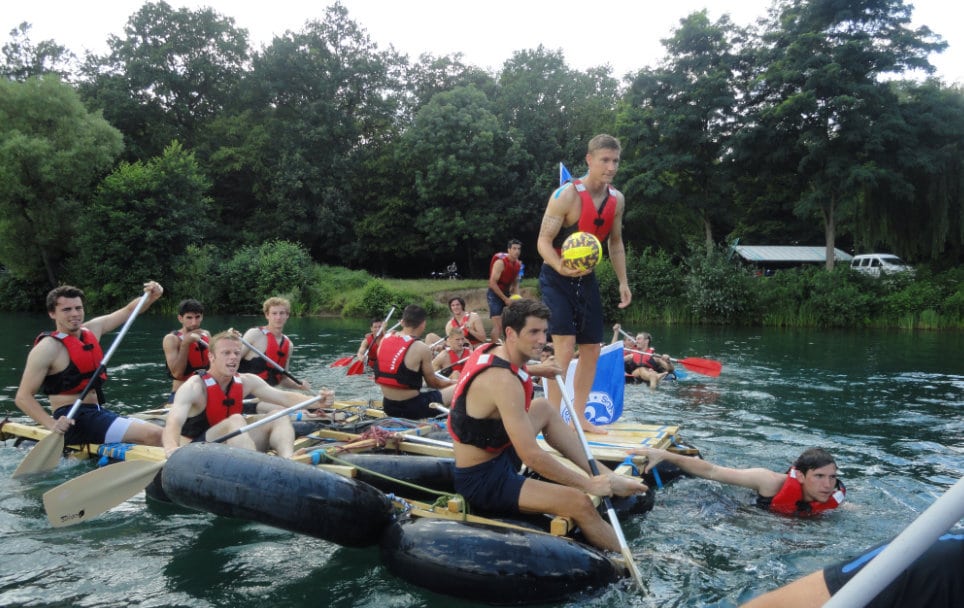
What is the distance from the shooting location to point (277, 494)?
416 centimetres

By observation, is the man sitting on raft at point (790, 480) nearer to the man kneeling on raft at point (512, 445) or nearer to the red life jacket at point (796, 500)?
the red life jacket at point (796, 500)

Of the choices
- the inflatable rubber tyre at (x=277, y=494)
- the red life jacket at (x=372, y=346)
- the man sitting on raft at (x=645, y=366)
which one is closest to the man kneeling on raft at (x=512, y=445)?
the inflatable rubber tyre at (x=277, y=494)

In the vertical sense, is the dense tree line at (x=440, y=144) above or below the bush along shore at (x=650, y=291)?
above

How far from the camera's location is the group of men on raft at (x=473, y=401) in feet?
14.0

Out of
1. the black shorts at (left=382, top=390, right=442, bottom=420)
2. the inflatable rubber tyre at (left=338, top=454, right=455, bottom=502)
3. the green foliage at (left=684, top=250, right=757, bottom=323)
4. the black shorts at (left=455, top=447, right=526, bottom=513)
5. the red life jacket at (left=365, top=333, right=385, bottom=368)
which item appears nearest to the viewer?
the black shorts at (left=455, top=447, right=526, bottom=513)

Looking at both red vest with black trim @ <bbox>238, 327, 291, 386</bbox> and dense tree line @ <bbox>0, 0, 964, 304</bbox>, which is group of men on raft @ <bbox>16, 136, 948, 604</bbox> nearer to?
red vest with black trim @ <bbox>238, 327, 291, 386</bbox>

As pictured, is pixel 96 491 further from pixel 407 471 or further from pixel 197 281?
pixel 197 281

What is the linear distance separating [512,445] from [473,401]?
0.48 metres

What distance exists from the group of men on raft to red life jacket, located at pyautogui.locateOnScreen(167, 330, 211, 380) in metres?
0.01

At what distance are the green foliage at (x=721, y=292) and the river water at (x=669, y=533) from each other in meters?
14.4

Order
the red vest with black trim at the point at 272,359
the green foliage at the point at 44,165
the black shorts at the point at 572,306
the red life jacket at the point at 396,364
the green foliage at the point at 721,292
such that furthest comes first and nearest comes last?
the green foliage at the point at 44,165
the green foliage at the point at 721,292
the red vest with black trim at the point at 272,359
the red life jacket at the point at 396,364
the black shorts at the point at 572,306

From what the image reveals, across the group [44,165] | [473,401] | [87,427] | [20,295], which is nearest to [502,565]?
[473,401]

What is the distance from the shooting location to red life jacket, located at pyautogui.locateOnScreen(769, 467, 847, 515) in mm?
5402

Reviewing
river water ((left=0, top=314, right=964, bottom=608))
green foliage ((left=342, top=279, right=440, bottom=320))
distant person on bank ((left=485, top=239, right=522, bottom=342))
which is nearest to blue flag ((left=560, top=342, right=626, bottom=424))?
river water ((left=0, top=314, right=964, bottom=608))
